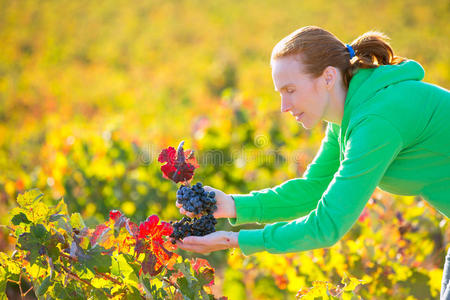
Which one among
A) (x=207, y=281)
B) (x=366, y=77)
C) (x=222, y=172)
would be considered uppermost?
(x=366, y=77)

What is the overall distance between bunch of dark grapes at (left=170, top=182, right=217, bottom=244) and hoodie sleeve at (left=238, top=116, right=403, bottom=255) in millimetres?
217

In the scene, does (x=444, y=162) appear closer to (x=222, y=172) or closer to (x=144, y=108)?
(x=222, y=172)

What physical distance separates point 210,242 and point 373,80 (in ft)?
2.04

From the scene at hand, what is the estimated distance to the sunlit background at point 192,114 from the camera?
216 cm

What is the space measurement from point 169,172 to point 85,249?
30 cm

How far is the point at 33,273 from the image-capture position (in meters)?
1.23

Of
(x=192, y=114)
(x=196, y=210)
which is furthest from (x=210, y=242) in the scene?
(x=192, y=114)

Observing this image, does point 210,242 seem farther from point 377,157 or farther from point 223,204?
point 377,157

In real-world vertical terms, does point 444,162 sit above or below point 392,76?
below

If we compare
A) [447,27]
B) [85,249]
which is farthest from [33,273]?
[447,27]

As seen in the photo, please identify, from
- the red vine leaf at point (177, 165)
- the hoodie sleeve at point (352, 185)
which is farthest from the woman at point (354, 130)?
the red vine leaf at point (177, 165)

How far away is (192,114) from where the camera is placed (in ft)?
21.3

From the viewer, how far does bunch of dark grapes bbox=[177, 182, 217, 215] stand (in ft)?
4.16

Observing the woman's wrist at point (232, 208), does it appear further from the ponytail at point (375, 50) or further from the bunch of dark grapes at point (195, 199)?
the ponytail at point (375, 50)
